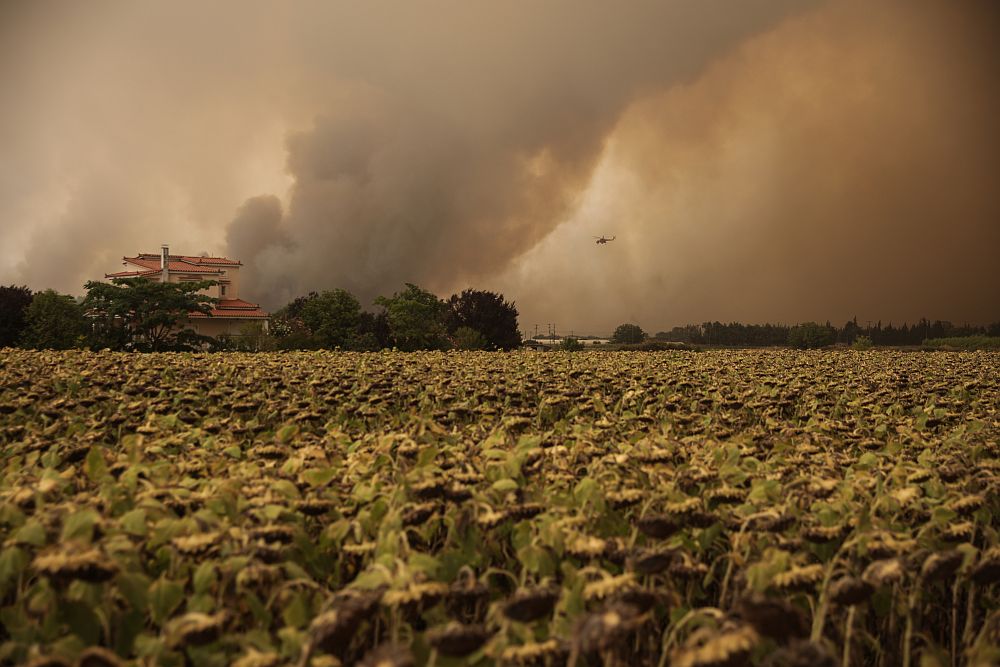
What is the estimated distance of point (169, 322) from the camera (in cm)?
4678

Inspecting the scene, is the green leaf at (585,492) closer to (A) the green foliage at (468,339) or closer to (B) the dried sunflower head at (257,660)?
(B) the dried sunflower head at (257,660)

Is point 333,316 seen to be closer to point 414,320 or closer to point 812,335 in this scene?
point 414,320

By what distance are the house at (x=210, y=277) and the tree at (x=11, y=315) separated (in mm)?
11962

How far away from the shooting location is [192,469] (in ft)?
14.6

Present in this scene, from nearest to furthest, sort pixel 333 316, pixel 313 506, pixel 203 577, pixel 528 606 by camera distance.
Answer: pixel 528 606 → pixel 203 577 → pixel 313 506 → pixel 333 316

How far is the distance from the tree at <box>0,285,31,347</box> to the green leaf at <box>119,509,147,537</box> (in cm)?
5526

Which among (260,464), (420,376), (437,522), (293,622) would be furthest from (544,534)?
(420,376)

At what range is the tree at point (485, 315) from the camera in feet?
248

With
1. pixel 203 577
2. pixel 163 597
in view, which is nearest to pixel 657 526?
pixel 203 577

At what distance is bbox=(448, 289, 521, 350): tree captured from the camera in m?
75.7

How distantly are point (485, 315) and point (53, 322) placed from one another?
1644 inches

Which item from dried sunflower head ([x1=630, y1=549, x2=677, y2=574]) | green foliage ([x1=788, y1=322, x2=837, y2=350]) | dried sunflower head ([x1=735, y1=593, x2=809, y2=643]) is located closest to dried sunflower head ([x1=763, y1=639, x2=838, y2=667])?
dried sunflower head ([x1=735, y1=593, x2=809, y2=643])

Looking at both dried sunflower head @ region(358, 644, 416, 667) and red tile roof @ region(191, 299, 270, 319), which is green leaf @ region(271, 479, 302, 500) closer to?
dried sunflower head @ region(358, 644, 416, 667)

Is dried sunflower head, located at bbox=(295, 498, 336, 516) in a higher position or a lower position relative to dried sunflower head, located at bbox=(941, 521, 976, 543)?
higher
